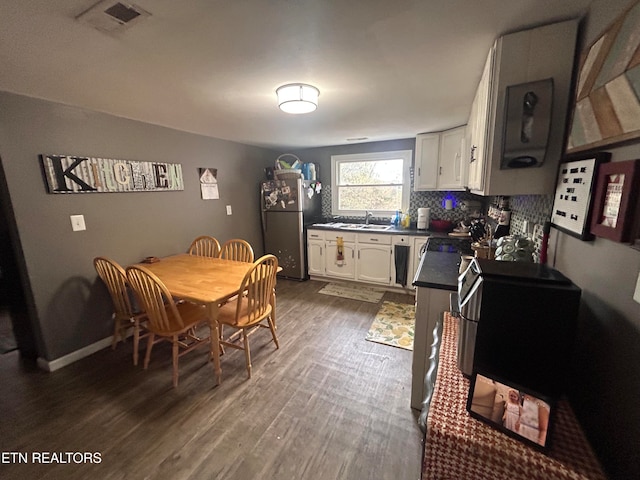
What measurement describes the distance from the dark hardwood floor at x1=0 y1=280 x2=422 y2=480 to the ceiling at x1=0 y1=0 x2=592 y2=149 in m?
2.05

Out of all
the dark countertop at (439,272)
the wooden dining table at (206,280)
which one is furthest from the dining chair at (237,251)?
the dark countertop at (439,272)

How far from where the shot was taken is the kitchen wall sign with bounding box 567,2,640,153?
0.67 m

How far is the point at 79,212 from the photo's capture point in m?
2.20

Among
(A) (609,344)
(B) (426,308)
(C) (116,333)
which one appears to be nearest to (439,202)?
(B) (426,308)

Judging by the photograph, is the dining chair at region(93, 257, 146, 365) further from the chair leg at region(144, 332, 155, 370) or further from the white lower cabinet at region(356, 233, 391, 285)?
the white lower cabinet at region(356, 233, 391, 285)

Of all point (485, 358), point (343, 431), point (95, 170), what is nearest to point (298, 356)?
point (343, 431)

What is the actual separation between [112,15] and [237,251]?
7.41 feet

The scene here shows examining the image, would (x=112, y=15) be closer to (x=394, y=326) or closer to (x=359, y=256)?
(x=394, y=326)

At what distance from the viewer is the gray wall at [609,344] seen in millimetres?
645

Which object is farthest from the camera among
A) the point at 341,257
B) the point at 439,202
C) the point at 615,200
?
the point at 341,257

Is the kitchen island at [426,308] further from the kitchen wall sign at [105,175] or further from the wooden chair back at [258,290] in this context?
the kitchen wall sign at [105,175]

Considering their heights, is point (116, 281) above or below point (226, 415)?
above

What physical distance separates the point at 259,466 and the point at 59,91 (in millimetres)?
2646

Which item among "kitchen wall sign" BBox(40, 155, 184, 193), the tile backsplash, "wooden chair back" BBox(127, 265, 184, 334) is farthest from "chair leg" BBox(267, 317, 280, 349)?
the tile backsplash
